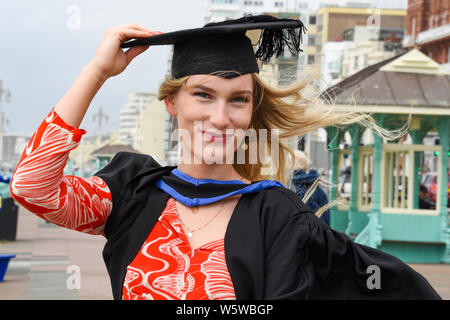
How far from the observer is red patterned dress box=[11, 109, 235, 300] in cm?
236

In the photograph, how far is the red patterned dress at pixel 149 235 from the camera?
92.9 inches

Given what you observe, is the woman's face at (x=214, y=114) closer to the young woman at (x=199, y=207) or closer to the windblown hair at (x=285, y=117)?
the young woman at (x=199, y=207)

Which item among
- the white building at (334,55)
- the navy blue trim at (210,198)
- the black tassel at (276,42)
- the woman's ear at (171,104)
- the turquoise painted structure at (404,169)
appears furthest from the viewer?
the white building at (334,55)

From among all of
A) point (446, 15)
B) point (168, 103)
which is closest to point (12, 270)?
point (168, 103)

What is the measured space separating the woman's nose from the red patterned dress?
1.00ft

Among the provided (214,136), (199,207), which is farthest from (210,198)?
(214,136)

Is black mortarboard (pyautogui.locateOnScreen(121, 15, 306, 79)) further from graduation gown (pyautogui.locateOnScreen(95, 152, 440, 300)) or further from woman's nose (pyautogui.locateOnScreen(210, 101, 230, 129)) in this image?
graduation gown (pyautogui.locateOnScreen(95, 152, 440, 300))

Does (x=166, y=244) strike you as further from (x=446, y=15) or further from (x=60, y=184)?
(x=446, y=15)

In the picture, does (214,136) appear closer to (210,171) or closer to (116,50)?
(210,171)

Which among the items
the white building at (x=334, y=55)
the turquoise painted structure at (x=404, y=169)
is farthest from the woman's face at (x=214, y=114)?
the white building at (x=334, y=55)

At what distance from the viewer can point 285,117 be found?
298 cm

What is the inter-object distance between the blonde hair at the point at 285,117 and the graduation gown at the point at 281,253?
38 centimetres

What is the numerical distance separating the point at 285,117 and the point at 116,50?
721 mm

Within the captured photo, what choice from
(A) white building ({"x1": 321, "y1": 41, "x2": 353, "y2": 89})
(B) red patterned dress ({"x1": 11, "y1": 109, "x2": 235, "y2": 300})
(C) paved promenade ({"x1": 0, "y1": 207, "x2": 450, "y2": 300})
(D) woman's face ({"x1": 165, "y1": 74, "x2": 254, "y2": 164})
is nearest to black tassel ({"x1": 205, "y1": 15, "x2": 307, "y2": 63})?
(D) woman's face ({"x1": 165, "y1": 74, "x2": 254, "y2": 164})
